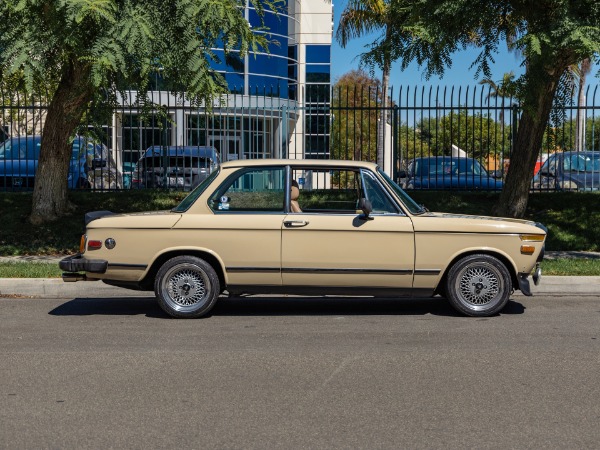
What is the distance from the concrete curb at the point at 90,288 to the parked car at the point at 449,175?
764cm

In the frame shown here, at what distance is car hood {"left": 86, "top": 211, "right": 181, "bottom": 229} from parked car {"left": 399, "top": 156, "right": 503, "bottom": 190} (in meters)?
10.1

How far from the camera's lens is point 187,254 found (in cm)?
908

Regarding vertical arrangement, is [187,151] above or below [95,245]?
above

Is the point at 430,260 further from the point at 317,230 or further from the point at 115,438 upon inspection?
the point at 115,438

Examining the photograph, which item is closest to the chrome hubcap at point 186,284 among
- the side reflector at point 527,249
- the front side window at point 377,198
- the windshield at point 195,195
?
the windshield at point 195,195

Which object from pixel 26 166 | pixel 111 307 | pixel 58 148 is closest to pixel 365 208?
pixel 111 307

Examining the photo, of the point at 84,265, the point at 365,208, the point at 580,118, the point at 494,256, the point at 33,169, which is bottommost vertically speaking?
the point at 84,265

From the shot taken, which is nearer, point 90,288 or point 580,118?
point 90,288

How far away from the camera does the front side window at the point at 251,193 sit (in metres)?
9.09

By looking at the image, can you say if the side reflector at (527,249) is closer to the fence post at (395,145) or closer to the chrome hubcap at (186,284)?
the chrome hubcap at (186,284)

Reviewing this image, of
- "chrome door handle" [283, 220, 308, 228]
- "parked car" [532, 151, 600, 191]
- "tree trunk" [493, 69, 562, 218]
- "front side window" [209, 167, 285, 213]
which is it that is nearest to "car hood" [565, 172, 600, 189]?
"parked car" [532, 151, 600, 191]

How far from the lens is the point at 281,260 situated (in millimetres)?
8938

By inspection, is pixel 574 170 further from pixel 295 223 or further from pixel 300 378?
pixel 300 378

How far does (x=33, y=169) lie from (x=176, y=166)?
320cm
